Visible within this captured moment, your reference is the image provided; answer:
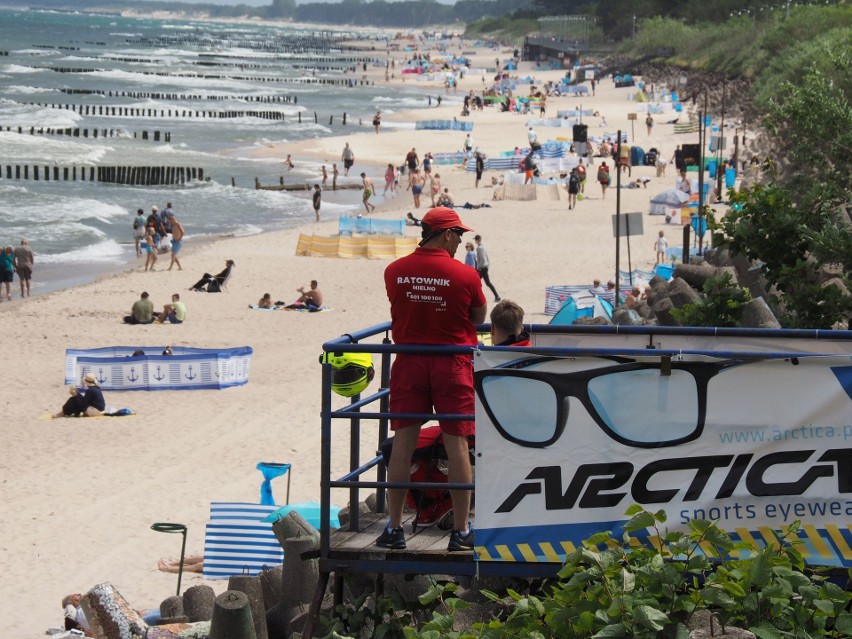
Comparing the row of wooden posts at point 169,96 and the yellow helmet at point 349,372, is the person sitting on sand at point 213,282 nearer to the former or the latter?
the yellow helmet at point 349,372

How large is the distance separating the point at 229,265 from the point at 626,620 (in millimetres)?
22715

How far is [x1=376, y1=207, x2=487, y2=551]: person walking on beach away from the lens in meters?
5.46

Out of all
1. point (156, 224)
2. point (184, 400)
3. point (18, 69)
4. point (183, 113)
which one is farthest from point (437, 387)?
point (18, 69)

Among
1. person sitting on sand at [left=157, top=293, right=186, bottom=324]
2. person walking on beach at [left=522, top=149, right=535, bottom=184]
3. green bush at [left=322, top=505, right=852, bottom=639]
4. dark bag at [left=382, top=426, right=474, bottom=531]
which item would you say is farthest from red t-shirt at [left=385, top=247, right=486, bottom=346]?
Answer: person walking on beach at [left=522, top=149, right=535, bottom=184]

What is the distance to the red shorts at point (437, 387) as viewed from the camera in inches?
215

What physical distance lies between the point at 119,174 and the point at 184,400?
105 ft

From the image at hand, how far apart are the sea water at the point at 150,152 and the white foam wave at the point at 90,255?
0.05 metres

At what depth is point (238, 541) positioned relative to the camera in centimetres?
1038

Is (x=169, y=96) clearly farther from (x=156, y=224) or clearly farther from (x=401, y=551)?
(x=401, y=551)

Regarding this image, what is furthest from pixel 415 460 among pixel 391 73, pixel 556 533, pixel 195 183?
pixel 391 73

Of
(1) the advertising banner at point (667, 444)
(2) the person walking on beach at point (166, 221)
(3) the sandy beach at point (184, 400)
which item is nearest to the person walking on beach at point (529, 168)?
(3) the sandy beach at point (184, 400)

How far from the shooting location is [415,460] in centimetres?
591

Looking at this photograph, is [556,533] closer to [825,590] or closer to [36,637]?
[825,590]

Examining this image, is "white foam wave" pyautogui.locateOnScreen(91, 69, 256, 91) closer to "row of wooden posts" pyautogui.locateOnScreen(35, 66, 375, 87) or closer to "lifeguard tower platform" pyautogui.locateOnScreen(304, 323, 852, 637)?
"row of wooden posts" pyautogui.locateOnScreen(35, 66, 375, 87)
